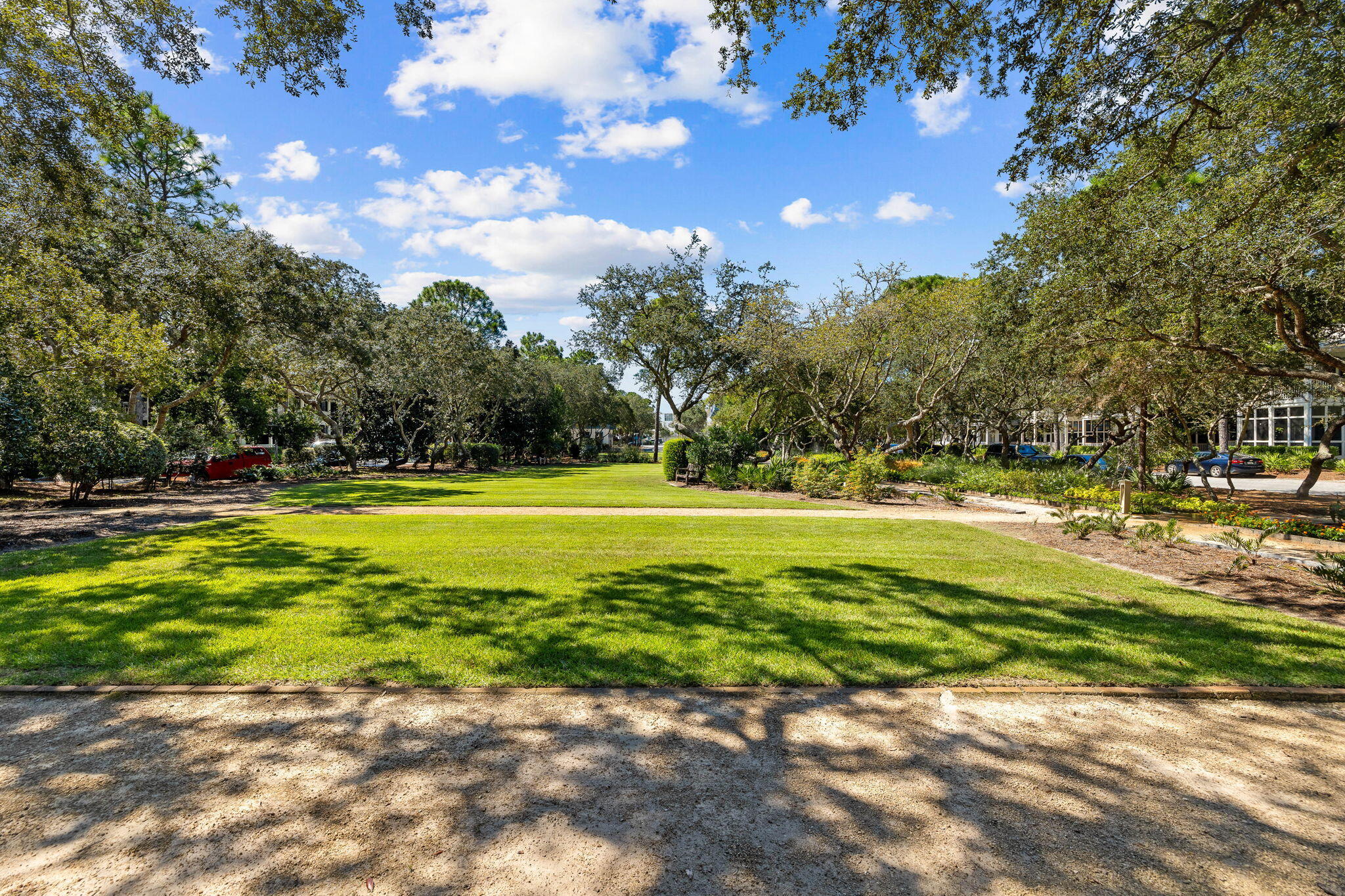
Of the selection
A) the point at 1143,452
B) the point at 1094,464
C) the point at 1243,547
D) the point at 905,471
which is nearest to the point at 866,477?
the point at 905,471

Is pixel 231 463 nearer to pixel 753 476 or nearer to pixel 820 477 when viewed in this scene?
pixel 753 476

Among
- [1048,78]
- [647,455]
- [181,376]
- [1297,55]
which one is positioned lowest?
[647,455]

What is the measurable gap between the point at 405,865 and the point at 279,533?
9697mm

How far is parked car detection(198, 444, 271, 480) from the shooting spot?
21219 mm

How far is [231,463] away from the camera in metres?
21.6

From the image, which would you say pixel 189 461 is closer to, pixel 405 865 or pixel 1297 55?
pixel 405 865

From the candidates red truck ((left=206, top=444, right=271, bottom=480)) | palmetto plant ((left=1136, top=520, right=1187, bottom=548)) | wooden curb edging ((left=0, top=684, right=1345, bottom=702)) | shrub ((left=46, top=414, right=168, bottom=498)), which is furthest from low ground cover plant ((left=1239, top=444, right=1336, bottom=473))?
red truck ((left=206, top=444, right=271, bottom=480))

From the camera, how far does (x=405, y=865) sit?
2469 mm

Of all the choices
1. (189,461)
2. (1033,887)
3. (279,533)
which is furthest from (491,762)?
(189,461)

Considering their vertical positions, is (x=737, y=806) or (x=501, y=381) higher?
(x=501, y=381)

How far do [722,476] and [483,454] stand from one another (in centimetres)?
1852

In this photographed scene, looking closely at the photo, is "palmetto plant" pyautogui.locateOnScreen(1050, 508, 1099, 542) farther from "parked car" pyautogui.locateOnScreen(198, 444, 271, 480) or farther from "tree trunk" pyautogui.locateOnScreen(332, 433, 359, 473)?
"tree trunk" pyautogui.locateOnScreen(332, 433, 359, 473)

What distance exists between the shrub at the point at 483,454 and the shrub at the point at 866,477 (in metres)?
22.9

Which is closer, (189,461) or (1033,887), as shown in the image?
(1033,887)
